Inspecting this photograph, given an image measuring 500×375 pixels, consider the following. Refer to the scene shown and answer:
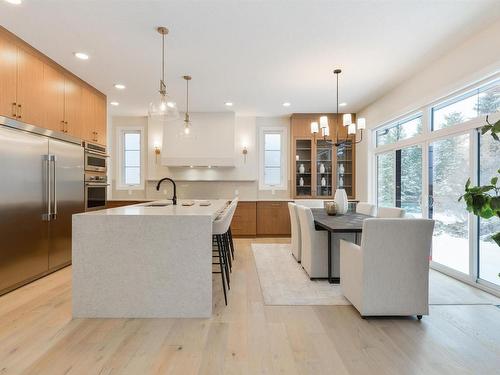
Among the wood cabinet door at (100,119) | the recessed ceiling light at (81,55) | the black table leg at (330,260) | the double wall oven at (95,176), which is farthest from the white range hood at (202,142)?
the black table leg at (330,260)

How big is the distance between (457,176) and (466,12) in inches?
70.1

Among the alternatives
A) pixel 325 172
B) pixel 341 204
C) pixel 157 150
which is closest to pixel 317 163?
pixel 325 172

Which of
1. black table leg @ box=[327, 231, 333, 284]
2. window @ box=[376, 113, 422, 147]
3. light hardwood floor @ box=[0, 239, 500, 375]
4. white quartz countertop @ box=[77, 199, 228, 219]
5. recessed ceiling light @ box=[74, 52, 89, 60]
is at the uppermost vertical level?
recessed ceiling light @ box=[74, 52, 89, 60]

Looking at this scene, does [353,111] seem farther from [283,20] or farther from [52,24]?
[52,24]

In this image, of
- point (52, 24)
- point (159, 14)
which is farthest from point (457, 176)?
point (52, 24)

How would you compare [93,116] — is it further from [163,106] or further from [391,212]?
[391,212]

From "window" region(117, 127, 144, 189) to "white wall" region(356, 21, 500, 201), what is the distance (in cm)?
510

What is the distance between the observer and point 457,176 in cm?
333

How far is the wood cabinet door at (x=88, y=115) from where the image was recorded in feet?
13.7

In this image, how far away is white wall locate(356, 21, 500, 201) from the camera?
2750mm

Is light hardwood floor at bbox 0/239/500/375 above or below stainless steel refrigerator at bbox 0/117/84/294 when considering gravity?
below

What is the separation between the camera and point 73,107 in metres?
3.91

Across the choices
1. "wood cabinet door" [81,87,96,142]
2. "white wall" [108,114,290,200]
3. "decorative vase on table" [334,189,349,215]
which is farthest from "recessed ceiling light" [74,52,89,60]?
"decorative vase on table" [334,189,349,215]

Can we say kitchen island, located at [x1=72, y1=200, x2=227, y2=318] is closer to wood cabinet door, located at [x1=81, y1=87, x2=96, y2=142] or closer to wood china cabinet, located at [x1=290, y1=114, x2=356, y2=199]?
wood cabinet door, located at [x1=81, y1=87, x2=96, y2=142]
